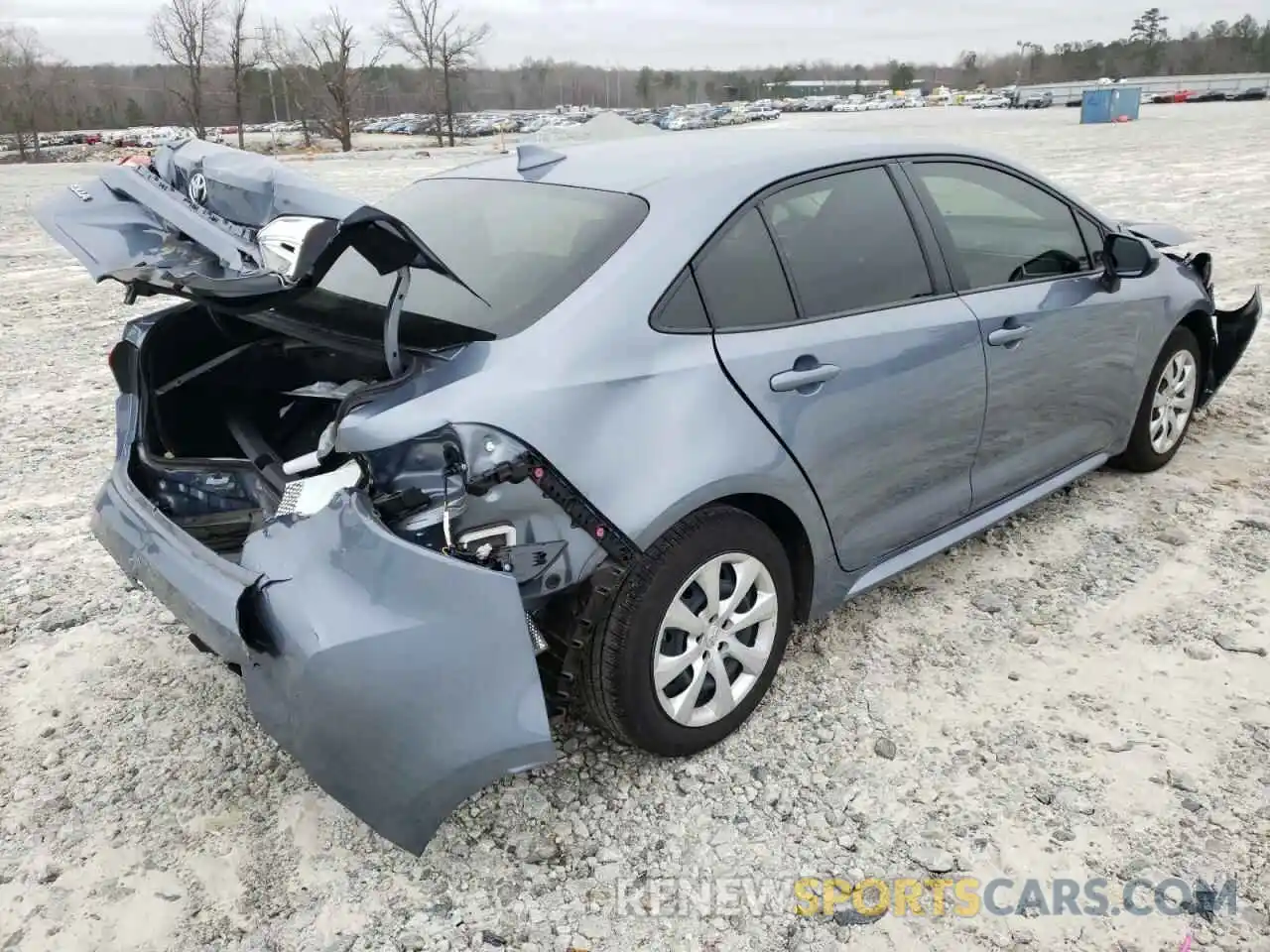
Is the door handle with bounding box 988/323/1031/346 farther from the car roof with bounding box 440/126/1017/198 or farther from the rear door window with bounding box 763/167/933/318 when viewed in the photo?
the car roof with bounding box 440/126/1017/198

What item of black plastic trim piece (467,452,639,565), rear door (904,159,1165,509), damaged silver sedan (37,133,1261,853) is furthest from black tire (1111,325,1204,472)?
black plastic trim piece (467,452,639,565)

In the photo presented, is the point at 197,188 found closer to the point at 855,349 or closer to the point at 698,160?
the point at 698,160

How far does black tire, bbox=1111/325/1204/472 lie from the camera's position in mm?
4219

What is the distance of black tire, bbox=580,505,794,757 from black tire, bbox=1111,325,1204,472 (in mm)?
2468

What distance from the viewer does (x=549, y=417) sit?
7.20 ft

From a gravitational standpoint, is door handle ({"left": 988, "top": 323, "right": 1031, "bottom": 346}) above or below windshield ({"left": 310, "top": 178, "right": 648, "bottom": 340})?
below

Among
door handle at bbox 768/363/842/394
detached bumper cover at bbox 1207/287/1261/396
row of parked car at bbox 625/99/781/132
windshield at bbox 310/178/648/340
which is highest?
row of parked car at bbox 625/99/781/132

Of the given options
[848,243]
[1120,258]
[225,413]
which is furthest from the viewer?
[1120,258]

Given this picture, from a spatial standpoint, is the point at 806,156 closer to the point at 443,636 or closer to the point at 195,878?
the point at 443,636

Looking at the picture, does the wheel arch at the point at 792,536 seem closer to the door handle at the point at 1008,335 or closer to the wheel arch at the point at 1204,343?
the door handle at the point at 1008,335

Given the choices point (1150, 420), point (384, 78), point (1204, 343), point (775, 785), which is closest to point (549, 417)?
point (775, 785)

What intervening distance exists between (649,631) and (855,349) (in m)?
1.05

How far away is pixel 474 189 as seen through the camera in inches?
123

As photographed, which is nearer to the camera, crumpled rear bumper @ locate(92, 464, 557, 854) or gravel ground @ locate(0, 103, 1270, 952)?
crumpled rear bumper @ locate(92, 464, 557, 854)
